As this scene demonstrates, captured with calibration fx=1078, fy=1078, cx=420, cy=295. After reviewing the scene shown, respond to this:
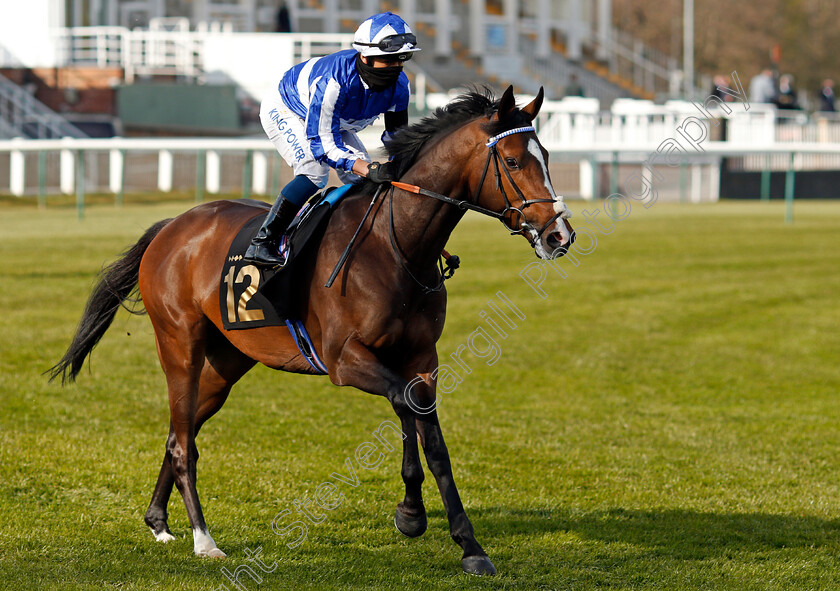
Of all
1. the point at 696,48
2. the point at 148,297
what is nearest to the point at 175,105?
the point at 148,297

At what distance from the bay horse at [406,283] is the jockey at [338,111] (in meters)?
0.16

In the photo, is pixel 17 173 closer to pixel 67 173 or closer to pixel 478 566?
pixel 67 173

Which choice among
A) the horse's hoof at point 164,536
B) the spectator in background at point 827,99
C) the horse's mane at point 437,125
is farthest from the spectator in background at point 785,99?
the horse's hoof at point 164,536

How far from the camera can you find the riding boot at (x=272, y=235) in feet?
15.5

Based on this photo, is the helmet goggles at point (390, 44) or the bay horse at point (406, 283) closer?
the bay horse at point (406, 283)

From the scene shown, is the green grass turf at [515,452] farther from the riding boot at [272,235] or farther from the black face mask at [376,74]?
the black face mask at [376,74]

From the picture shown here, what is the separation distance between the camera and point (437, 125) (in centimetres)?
454

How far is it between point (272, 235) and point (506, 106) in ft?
4.02

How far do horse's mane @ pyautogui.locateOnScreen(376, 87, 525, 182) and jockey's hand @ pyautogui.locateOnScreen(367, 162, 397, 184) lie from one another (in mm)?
32

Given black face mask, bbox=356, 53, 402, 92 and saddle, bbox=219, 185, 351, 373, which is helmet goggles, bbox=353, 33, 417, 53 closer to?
black face mask, bbox=356, 53, 402, 92

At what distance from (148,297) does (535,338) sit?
6.26 metres

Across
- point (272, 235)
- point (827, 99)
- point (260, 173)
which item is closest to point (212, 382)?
point (272, 235)

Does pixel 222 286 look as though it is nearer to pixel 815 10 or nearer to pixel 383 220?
pixel 383 220

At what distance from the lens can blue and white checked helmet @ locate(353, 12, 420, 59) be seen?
4434 mm
